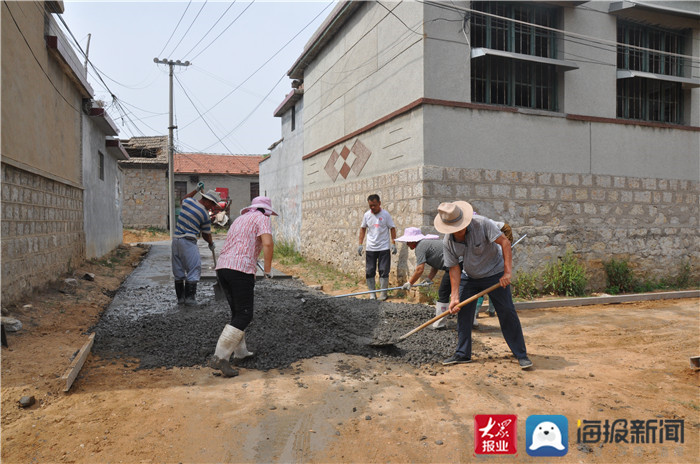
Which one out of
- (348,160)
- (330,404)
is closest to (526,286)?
(348,160)

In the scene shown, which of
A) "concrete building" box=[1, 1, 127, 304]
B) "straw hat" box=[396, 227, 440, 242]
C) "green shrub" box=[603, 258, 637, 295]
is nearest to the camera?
"concrete building" box=[1, 1, 127, 304]

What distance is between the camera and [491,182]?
8.07 meters

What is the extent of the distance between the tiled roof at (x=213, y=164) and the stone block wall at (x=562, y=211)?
22.8 metres

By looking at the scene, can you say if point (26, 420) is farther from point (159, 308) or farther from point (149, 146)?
point (149, 146)

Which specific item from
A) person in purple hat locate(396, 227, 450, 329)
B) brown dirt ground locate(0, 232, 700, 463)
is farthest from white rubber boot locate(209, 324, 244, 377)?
person in purple hat locate(396, 227, 450, 329)

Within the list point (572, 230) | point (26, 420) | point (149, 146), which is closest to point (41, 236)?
point (26, 420)

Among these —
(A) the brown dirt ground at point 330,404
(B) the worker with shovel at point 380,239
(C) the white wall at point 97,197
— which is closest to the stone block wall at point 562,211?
(B) the worker with shovel at point 380,239

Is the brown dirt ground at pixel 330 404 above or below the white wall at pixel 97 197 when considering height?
below

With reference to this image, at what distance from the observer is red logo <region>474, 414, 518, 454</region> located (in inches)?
119

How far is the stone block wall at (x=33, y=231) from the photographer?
6078 mm

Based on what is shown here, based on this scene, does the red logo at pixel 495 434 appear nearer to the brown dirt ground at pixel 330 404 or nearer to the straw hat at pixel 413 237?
the brown dirt ground at pixel 330 404

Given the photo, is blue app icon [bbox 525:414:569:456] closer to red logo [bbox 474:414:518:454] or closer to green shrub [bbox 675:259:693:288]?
red logo [bbox 474:414:518:454]

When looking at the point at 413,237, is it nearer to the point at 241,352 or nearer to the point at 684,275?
the point at 241,352

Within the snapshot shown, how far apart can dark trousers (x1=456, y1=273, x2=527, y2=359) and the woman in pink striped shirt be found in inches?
80.7
